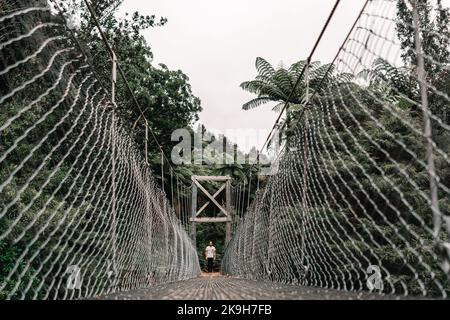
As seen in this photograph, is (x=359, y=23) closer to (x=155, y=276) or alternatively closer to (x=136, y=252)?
(x=136, y=252)

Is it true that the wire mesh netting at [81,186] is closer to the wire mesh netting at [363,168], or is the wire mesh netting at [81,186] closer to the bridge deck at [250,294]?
the bridge deck at [250,294]

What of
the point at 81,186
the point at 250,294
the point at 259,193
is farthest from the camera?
the point at 259,193

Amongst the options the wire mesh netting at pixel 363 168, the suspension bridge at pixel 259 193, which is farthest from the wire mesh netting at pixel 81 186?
the wire mesh netting at pixel 363 168

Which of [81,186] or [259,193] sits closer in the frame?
[81,186]

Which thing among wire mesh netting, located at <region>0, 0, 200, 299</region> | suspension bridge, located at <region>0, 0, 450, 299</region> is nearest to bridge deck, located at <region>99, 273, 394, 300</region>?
suspension bridge, located at <region>0, 0, 450, 299</region>

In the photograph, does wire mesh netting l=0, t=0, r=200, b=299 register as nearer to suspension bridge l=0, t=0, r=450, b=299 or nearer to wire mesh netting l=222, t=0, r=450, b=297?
suspension bridge l=0, t=0, r=450, b=299

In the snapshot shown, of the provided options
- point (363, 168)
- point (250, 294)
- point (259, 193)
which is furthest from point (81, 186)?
point (259, 193)

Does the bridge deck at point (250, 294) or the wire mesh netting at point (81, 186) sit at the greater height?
the wire mesh netting at point (81, 186)

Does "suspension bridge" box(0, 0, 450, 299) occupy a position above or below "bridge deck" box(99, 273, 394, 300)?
above

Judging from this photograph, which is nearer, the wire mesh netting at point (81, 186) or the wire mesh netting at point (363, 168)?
the wire mesh netting at point (363, 168)

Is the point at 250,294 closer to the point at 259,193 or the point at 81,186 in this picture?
the point at 81,186
